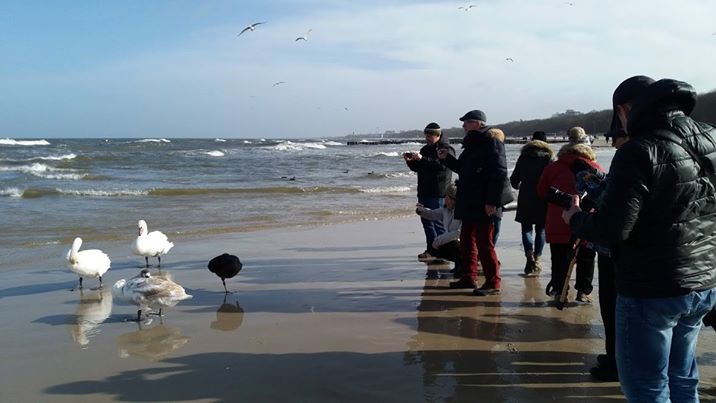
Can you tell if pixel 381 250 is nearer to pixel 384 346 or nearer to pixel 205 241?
pixel 205 241

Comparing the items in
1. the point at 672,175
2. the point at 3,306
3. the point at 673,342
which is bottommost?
the point at 3,306

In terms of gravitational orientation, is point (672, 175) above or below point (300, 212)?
above

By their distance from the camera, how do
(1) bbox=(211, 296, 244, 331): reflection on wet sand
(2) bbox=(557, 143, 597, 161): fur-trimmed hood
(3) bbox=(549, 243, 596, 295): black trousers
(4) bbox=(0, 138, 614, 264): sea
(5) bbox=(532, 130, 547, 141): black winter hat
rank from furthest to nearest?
(4) bbox=(0, 138, 614, 264): sea < (5) bbox=(532, 130, 547, 141): black winter hat < (3) bbox=(549, 243, 596, 295): black trousers < (2) bbox=(557, 143, 597, 161): fur-trimmed hood < (1) bbox=(211, 296, 244, 331): reflection on wet sand

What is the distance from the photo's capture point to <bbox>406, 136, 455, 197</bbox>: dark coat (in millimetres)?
7781

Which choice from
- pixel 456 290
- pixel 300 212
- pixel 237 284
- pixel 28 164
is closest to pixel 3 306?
pixel 237 284

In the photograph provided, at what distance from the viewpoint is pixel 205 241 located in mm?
10109

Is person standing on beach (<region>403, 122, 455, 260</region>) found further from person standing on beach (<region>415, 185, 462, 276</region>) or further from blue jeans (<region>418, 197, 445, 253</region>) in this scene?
person standing on beach (<region>415, 185, 462, 276</region>)

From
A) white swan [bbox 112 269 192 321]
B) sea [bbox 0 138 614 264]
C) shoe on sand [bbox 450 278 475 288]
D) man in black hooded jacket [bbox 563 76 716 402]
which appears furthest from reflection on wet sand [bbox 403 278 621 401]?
sea [bbox 0 138 614 264]

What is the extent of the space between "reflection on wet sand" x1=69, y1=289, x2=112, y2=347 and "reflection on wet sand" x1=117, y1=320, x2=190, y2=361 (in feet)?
1.15

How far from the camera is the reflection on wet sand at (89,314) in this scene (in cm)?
515

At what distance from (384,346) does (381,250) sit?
441cm

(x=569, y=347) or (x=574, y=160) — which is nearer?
(x=569, y=347)

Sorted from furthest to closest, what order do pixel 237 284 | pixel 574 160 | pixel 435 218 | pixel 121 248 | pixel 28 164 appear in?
pixel 28 164 < pixel 121 248 < pixel 435 218 < pixel 237 284 < pixel 574 160

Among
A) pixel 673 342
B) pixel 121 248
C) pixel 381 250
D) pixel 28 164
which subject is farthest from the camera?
pixel 28 164
